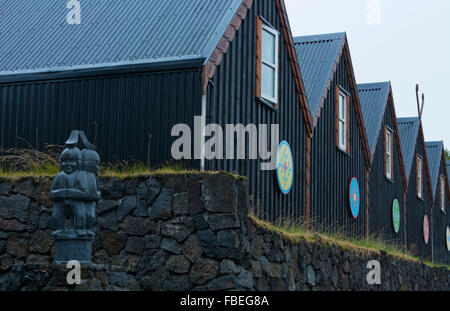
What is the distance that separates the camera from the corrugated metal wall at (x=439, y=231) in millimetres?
34188

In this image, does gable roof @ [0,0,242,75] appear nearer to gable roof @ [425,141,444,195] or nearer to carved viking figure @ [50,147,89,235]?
carved viking figure @ [50,147,89,235]

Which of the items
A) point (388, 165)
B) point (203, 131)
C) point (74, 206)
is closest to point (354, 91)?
point (388, 165)

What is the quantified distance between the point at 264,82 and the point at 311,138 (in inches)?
122

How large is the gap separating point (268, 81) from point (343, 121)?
19.4 ft

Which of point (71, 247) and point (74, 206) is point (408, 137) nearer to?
point (74, 206)

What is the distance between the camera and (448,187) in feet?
123

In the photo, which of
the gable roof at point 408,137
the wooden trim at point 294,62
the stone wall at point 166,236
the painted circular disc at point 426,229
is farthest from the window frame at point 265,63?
the painted circular disc at point 426,229

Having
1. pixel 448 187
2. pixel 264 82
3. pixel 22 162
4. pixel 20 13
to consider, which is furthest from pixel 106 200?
pixel 448 187

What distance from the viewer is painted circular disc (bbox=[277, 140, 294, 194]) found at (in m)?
16.4

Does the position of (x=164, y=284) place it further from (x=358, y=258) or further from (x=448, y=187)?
(x=448, y=187)

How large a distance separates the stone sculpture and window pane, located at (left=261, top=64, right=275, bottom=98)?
653 centimetres

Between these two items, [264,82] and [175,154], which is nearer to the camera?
[175,154]

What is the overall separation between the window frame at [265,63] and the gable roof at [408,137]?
1446 centimetres
